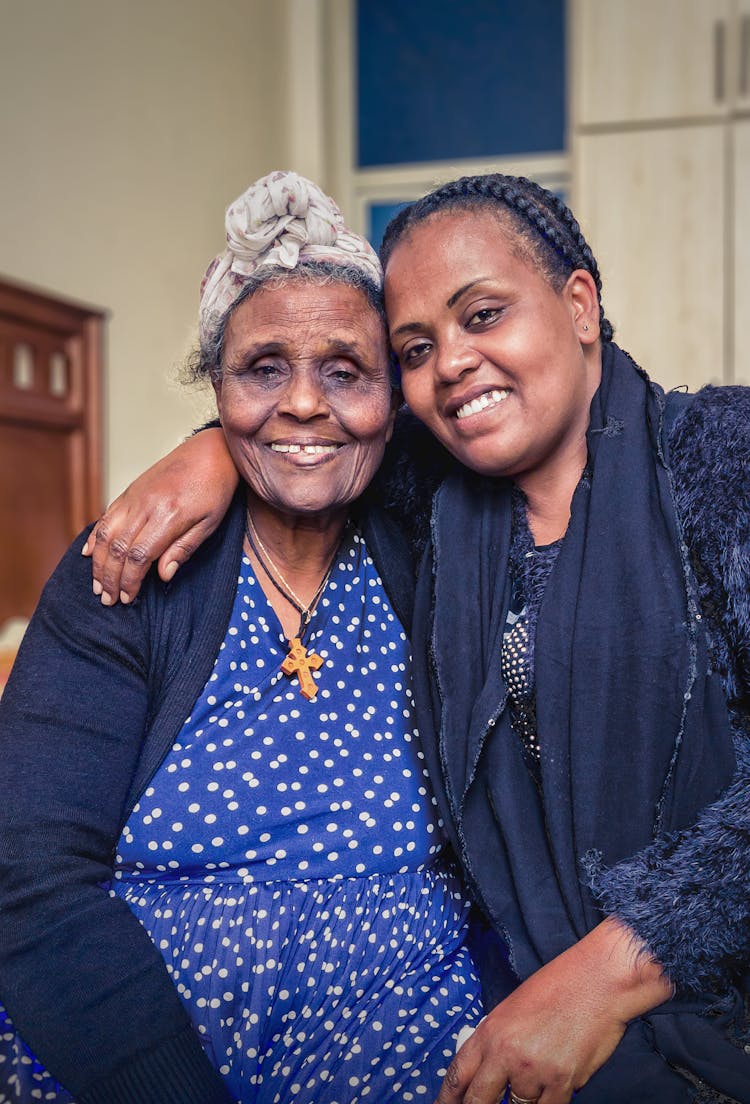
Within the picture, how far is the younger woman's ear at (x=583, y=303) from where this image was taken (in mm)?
1304

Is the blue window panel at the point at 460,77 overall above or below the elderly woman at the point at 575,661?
above

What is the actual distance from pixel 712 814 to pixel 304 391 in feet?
2.34

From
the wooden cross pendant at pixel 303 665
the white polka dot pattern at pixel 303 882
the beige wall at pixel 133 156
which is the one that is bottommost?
the white polka dot pattern at pixel 303 882

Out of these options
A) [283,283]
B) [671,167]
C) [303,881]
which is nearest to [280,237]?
[283,283]

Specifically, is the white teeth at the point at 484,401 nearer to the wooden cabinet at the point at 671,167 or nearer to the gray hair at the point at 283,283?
the gray hair at the point at 283,283

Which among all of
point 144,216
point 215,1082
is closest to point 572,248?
point 215,1082

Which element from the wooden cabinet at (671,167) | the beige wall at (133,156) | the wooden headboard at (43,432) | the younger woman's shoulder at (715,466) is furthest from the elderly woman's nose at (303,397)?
the wooden cabinet at (671,167)

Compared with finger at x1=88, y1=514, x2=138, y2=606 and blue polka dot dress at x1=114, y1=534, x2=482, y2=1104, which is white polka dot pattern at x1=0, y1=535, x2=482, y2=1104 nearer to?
blue polka dot dress at x1=114, y1=534, x2=482, y2=1104

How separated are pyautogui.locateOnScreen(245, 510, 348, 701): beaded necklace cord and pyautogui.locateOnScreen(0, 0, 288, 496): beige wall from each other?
171 cm

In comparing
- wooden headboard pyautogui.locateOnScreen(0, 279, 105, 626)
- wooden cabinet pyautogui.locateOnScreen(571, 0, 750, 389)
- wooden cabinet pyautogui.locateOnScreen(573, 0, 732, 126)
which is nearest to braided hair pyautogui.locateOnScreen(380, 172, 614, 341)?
wooden headboard pyautogui.locateOnScreen(0, 279, 105, 626)

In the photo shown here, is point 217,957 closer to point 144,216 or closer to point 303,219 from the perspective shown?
point 303,219

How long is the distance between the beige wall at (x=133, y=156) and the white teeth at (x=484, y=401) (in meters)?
1.91

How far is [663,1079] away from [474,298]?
2.92 feet

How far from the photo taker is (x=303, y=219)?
4.36ft
